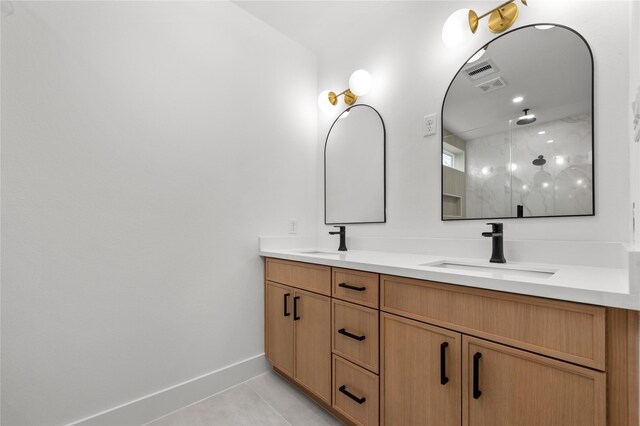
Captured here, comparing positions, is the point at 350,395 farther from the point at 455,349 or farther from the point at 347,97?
the point at 347,97

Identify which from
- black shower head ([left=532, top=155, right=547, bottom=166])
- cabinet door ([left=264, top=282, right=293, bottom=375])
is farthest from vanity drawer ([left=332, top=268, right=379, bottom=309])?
black shower head ([left=532, top=155, right=547, bottom=166])

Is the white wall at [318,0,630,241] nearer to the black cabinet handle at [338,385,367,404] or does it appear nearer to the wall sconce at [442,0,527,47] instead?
the wall sconce at [442,0,527,47]

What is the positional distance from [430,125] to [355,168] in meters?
0.60

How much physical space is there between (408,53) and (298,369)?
2.01m

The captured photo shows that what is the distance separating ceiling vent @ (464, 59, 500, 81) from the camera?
1418 millimetres

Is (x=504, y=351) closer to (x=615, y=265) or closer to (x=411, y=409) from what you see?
(x=411, y=409)

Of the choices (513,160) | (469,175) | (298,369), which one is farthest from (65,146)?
(513,160)

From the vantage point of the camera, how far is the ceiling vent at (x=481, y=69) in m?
1.42

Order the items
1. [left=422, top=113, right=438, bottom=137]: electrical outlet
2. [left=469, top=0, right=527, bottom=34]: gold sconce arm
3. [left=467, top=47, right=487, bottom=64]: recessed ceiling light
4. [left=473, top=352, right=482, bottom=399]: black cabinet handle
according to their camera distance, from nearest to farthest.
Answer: [left=473, top=352, right=482, bottom=399]: black cabinet handle, [left=469, top=0, right=527, bottom=34]: gold sconce arm, [left=467, top=47, right=487, bottom=64]: recessed ceiling light, [left=422, top=113, right=438, bottom=137]: electrical outlet

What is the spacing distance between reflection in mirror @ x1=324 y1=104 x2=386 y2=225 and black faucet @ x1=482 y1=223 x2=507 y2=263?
2.27ft

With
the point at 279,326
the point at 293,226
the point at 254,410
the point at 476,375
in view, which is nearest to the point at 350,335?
the point at 476,375

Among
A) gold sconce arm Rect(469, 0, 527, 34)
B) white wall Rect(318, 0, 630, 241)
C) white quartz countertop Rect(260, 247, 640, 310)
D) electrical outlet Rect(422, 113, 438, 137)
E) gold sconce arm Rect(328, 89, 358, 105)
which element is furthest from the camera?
gold sconce arm Rect(328, 89, 358, 105)

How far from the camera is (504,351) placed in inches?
33.7

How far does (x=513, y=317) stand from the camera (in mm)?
843
